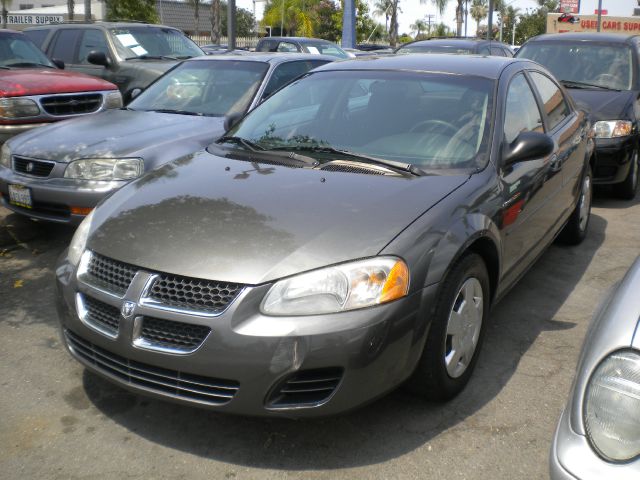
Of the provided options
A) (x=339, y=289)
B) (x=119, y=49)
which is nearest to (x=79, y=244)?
(x=339, y=289)

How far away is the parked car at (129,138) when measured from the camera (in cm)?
529

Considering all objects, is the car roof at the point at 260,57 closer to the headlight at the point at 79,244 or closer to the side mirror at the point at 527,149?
the side mirror at the point at 527,149

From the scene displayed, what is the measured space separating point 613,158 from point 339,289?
5.35 meters

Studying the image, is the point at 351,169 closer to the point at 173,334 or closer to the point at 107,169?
the point at 173,334

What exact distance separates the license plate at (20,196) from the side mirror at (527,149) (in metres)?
3.59

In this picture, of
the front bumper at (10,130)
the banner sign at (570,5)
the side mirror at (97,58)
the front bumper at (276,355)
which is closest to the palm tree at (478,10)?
the banner sign at (570,5)

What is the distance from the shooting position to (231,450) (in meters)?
2.95

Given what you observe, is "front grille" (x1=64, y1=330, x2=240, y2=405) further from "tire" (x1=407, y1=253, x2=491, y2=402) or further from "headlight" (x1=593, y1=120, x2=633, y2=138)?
"headlight" (x1=593, y1=120, x2=633, y2=138)

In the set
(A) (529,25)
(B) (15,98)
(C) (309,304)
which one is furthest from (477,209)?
(A) (529,25)

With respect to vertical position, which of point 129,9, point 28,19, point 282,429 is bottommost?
point 282,429

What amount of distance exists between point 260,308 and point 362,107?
182cm

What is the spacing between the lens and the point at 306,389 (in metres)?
2.71

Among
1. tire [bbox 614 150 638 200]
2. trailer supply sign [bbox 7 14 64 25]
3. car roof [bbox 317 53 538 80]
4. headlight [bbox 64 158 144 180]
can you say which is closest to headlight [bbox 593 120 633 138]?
tire [bbox 614 150 638 200]

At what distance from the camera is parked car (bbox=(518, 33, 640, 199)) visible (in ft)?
23.5
